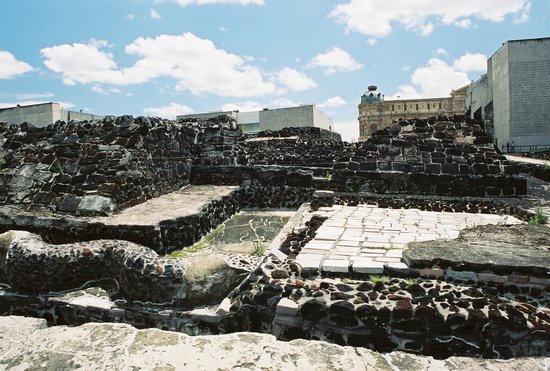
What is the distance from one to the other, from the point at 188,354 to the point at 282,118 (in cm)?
2899

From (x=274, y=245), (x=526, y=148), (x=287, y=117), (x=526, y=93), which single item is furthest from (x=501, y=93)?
(x=274, y=245)

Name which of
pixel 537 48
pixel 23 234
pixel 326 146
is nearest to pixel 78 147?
pixel 23 234

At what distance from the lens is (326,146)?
48.2 feet

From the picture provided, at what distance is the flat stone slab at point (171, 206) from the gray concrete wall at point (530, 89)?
50.0 feet

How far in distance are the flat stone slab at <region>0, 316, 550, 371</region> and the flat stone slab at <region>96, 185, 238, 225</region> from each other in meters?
2.51

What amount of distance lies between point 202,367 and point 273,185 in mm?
6120

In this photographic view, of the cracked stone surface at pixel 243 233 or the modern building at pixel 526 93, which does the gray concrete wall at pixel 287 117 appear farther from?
the cracked stone surface at pixel 243 233

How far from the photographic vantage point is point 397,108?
4866 cm

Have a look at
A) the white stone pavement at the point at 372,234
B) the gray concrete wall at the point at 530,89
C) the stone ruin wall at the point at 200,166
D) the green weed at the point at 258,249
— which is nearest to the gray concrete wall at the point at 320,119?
the gray concrete wall at the point at 530,89

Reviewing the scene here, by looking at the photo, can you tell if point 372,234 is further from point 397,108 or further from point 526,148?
point 397,108

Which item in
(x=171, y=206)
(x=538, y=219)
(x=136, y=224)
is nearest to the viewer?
(x=136, y=224)

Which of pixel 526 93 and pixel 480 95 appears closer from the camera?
pixel 526 93

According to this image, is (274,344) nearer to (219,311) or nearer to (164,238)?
(219,311)

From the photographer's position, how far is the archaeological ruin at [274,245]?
2.63 m
